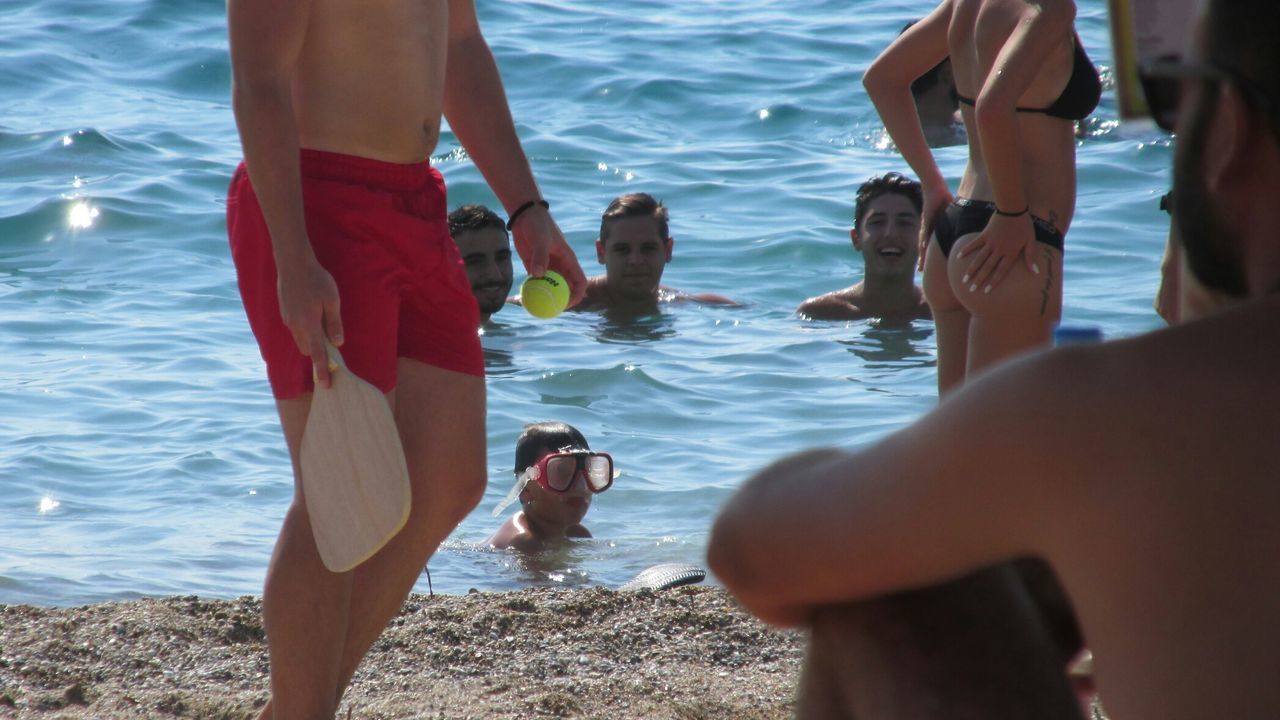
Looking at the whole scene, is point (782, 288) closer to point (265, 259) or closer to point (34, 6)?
point (265, 259)

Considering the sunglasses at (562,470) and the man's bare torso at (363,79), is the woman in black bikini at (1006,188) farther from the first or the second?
the sunglasses at (562,470)

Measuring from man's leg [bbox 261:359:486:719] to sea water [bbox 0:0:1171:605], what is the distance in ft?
Result: 5.18

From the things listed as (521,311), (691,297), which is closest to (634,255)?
(691,297)

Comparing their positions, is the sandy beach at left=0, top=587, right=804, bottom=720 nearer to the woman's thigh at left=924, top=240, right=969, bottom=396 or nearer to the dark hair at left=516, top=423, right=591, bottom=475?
the woman's thigh at left=924, top=240, right=969, bottom=396

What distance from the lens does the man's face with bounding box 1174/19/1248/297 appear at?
1068 mm

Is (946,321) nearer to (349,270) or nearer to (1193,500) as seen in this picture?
(349,270)

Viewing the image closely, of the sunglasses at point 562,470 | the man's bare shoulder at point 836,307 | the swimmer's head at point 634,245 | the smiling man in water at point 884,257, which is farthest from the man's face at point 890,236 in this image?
the sunglasses at point 562,470

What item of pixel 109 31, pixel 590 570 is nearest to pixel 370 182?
pixel 590 570

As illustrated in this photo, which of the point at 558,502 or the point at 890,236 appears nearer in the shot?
the point at 558,502

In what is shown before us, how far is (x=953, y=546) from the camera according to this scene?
1.11 meters

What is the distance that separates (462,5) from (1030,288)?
1495 mm

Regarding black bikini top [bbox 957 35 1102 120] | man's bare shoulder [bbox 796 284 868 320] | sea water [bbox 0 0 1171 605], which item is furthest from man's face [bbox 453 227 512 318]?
black bikini top [bbox 957 35 1102 120]

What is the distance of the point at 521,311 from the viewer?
9344 mm

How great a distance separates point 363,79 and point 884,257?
628 cm
